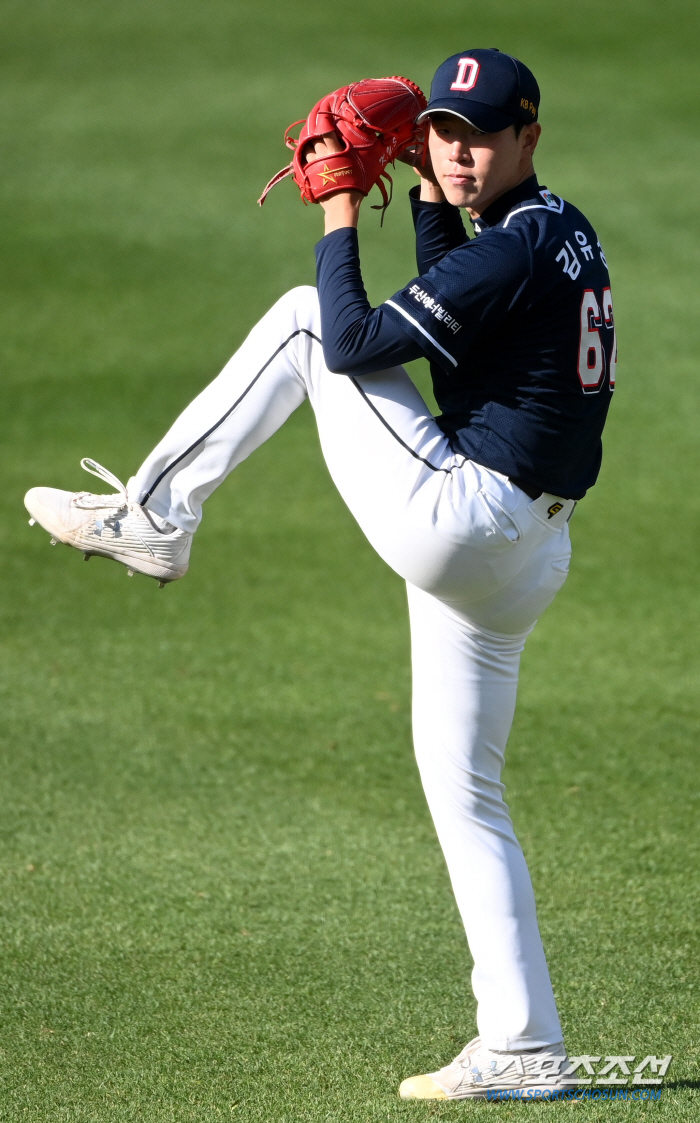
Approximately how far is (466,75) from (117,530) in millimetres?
1352

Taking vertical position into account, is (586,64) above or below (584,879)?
above

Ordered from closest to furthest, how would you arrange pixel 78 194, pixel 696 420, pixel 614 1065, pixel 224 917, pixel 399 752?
pixel 614 1065, pixel 224 917, pixel 399 752, pixel 696 420, pixel 78 194

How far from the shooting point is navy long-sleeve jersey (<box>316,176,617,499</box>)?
8.87ft

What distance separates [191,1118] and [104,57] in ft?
53.9

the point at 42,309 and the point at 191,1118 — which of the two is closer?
the point at 191,1118

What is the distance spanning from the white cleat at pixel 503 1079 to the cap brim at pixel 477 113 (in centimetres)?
212

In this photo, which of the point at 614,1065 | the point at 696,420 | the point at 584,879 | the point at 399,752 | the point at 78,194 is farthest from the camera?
the point at 78,194

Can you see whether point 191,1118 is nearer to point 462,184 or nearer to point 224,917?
point 224,917

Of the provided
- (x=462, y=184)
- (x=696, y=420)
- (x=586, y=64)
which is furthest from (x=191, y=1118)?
(x=586, y=64)

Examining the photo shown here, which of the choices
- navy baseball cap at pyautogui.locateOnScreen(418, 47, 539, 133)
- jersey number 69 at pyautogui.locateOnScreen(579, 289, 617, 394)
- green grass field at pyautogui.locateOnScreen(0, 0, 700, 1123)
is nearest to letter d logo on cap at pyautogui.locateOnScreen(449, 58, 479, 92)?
navy baseball cap at pyautogui.locateOnScreen(418, 47, 539, 133)

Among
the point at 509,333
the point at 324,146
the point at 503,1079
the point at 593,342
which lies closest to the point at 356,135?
the point at 324,146

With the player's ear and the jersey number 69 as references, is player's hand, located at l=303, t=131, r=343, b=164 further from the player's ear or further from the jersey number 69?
the jersey number 69

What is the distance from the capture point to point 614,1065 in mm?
3129

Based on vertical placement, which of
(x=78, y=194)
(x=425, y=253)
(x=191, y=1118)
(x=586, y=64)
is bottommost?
(x=191, y=1118)
